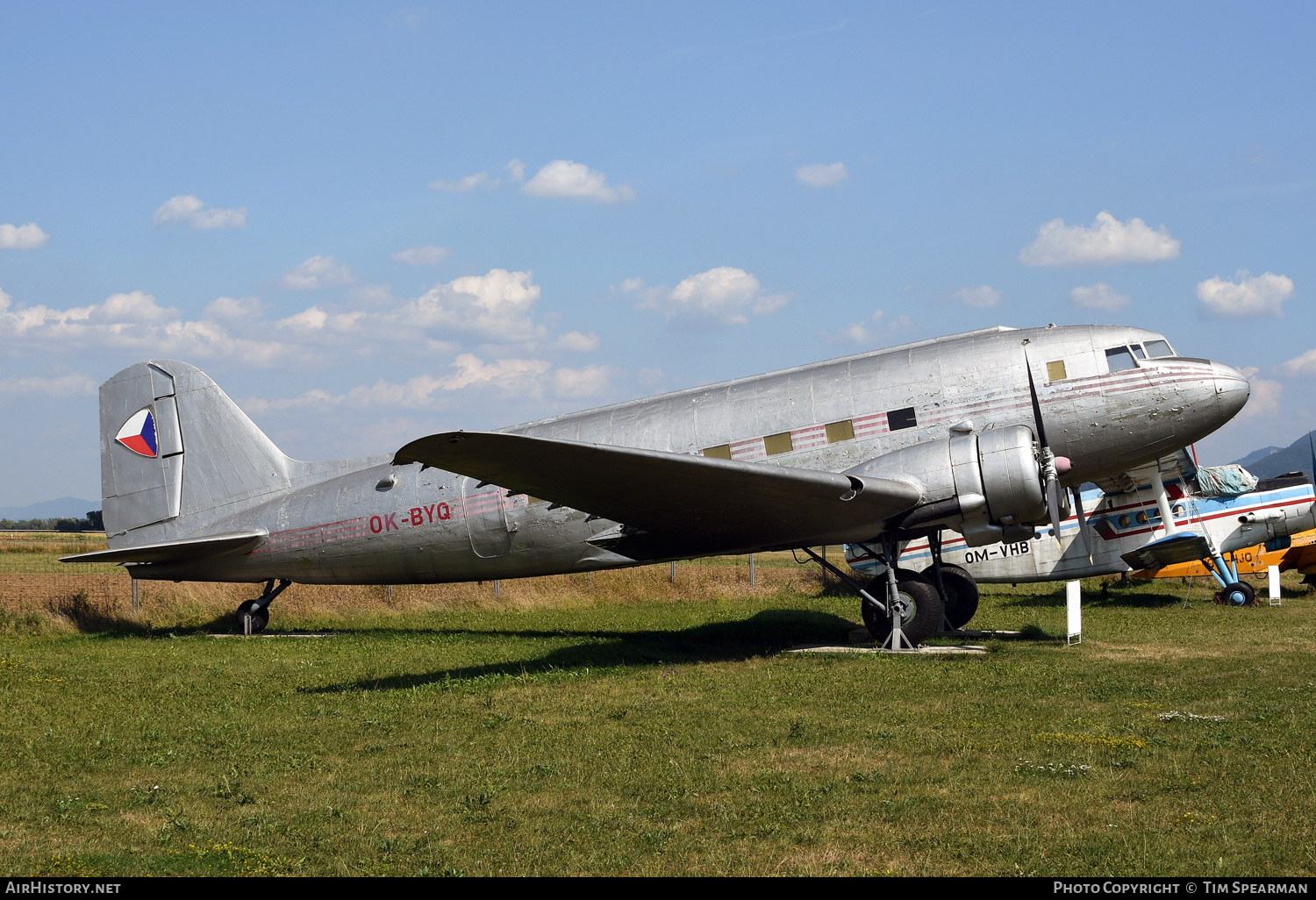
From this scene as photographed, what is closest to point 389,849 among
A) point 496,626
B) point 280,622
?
point 496,626

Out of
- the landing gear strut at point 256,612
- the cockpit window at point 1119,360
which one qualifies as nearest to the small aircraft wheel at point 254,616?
the landing gear strut at point 256,612

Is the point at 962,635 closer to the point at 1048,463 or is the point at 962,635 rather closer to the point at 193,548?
the point at 1048,463

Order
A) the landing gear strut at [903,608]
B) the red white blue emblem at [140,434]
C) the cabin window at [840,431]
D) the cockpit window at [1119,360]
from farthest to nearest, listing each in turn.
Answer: the red white blue emblem at [140,434] < the cabin window at [840,431] < the landing gear strut at [903,608] < the cockpit window at [1119,360]

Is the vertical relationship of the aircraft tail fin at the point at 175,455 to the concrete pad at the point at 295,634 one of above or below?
above

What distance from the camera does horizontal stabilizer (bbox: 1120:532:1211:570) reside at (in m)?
20.5

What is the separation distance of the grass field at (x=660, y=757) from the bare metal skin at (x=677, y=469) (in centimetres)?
165

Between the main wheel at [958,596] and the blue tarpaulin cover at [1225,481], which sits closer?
the main wheel at [958,596]

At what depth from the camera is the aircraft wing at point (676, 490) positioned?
32.4ft

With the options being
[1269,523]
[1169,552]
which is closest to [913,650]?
[1169,552]

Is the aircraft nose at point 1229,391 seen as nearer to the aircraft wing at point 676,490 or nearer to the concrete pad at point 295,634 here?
the aircraft wing at point 676,490

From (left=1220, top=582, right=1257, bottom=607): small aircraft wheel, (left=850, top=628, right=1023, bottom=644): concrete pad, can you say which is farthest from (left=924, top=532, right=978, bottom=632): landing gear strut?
(left=1220, top=582, right=1257, bottom=607): small aircraft wheel

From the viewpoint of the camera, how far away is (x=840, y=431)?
13.2 meters

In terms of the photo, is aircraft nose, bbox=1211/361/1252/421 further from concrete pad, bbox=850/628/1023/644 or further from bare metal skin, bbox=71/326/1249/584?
concrete pad, bbox=850/628/1023/644

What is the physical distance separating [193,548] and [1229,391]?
52.3 ft
